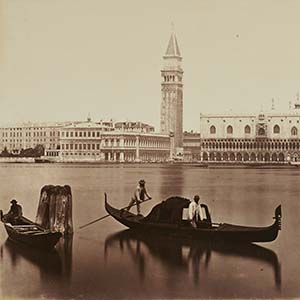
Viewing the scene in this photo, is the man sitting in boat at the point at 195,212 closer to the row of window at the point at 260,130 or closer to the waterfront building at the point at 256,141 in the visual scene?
the waterfront building at the point at 256,141

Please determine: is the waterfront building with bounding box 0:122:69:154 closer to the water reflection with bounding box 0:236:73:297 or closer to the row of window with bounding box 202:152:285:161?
the water reflection with bounding box 0:236:73:297

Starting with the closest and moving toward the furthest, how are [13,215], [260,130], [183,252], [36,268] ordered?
[36,268]
[183,252]
[13,215]
[260,130]

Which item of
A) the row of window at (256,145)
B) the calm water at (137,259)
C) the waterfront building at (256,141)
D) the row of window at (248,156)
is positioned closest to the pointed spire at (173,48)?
the calm water at (137,259)

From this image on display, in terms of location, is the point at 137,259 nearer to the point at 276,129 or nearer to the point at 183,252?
the point at 183,252

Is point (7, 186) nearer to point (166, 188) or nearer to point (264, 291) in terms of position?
point (166, 188)

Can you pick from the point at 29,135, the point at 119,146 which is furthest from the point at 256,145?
the point at 29,135

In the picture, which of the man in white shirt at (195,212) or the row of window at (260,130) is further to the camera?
the row of window at (260,130)
